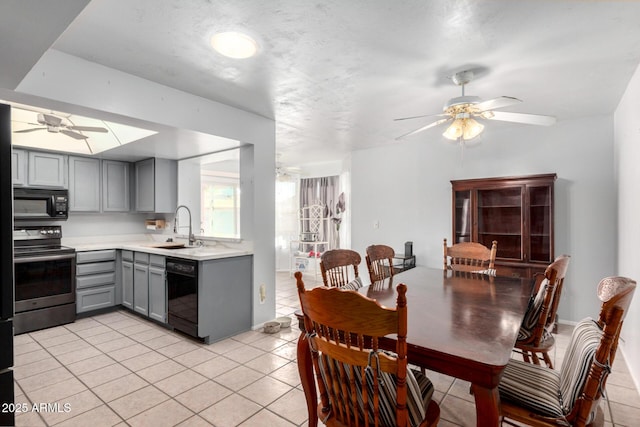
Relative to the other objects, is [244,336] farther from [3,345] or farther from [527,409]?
[527,409]

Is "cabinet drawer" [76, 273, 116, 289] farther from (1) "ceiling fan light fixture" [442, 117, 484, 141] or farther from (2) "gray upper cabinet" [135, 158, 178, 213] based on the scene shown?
(1) "ceiling fan light fixture" [442, 117, 484, 141]

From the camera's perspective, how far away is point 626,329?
2879 mm

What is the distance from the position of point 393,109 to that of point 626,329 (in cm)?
302

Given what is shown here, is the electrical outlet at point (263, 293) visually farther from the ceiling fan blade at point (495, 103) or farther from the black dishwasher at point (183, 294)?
the ceiling fan blade at point (495, 103)

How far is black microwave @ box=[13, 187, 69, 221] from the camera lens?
3.59 m

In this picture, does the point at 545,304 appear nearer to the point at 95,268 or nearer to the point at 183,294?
the point at 183,294

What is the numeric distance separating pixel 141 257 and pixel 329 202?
3619mm

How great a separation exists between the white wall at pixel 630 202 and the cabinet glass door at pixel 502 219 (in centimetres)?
94

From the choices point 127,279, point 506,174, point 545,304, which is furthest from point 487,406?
point 127,279

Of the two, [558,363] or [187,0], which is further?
[558,363]

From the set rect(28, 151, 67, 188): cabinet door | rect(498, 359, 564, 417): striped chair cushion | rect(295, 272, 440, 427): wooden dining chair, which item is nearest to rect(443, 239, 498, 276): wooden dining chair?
rect(498, 359, 564, 417): striped chair cushion

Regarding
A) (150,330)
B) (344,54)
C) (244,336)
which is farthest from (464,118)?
(150,330)

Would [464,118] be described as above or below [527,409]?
above

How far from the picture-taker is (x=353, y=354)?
1.13 meters
